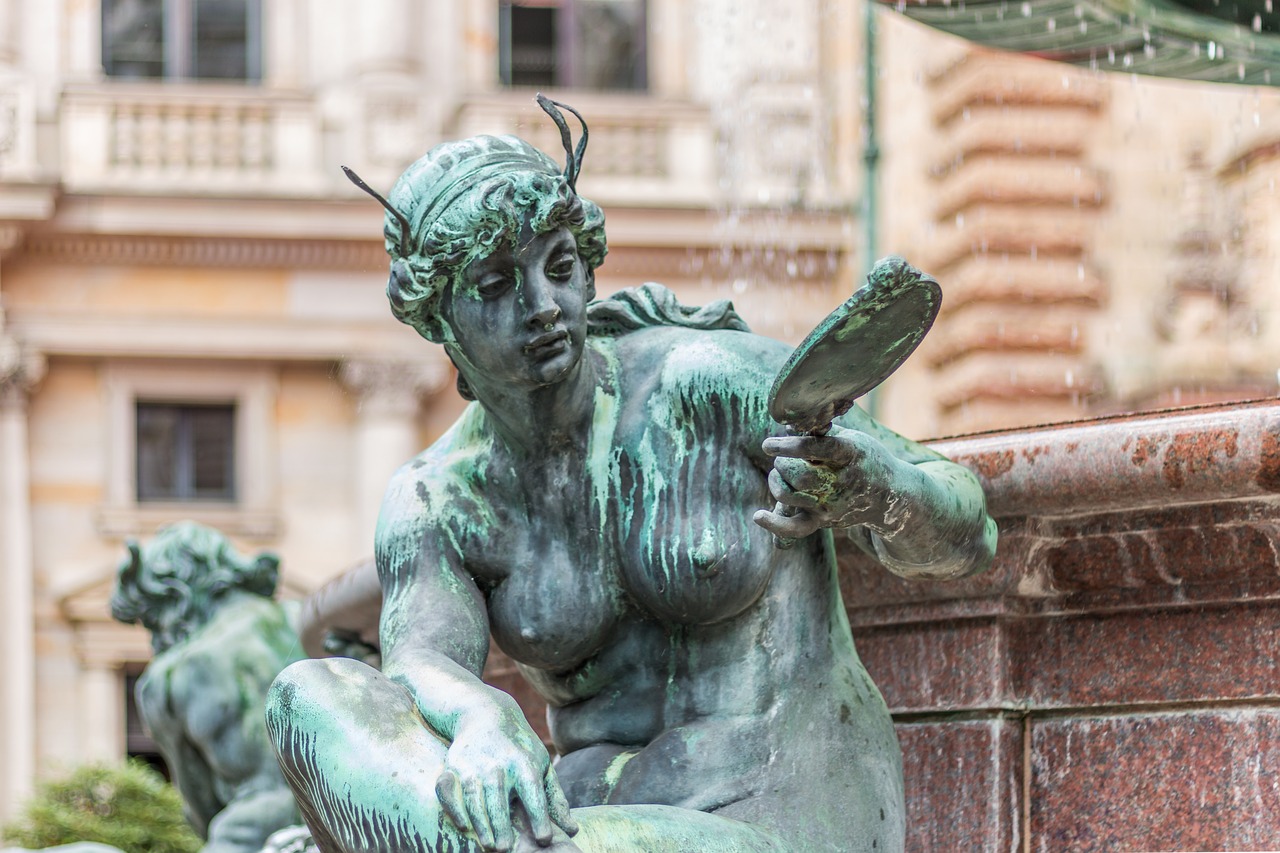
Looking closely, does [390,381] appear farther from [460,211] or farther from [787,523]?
[787,523]

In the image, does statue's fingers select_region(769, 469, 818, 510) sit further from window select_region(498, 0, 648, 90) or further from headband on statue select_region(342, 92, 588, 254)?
window select_region(498, 0, 648, 90)

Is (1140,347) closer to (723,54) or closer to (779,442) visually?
(723,54)

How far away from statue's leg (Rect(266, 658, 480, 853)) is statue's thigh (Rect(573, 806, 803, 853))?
6.5 inches

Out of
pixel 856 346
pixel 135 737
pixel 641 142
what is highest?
pixel 641 142

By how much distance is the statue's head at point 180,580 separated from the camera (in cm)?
607

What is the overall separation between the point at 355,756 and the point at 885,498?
2.11 ft

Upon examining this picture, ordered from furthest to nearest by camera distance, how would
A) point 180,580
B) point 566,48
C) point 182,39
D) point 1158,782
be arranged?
point 566,48 → point 182,39 → point 180,580 → point 1158,782

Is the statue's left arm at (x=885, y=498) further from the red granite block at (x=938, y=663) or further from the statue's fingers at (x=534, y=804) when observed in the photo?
the red granite block at (x=938, y=663)

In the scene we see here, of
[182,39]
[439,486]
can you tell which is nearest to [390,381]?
[182,39]

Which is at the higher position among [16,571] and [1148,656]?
[1148,656]

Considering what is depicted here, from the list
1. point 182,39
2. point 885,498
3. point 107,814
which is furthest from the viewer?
point 182,39

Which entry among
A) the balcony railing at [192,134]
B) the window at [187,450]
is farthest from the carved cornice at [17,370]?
the balcony railing at [192,134]

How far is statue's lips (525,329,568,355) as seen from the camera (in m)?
2.71

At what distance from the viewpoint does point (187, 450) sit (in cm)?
2167
